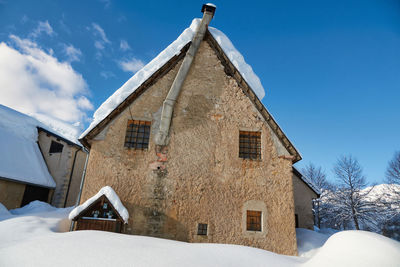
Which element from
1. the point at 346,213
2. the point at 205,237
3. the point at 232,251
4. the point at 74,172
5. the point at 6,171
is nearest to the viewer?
the point at 232,251

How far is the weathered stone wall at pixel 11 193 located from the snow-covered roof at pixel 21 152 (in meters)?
0.52

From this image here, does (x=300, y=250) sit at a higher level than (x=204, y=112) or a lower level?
lower

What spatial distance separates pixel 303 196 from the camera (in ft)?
37.2

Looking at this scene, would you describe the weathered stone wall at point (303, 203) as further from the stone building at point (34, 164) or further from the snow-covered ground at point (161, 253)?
the stone building at point (34, 164)

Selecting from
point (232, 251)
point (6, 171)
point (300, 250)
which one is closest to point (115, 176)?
point (232, 251)

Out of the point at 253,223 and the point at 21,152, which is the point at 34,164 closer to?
the point at 21,152

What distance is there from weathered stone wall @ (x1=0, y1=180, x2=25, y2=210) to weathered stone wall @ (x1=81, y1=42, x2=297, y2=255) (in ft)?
30.5

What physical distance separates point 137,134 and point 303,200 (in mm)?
8833

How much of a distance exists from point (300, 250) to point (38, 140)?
19.2 meters

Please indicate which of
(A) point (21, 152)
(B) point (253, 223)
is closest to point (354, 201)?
(B) point (253, 223)

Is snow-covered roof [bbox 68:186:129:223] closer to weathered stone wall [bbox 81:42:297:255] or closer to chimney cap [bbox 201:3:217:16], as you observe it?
weathered stone wall [bbox 81:42:297:255]

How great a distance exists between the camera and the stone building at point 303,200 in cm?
1090

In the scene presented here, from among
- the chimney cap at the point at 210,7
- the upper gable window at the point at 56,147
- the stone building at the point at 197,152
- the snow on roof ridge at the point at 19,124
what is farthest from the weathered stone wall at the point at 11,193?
the chimney cap at the point at 210,7

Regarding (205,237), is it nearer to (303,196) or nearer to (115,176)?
(115,176)
